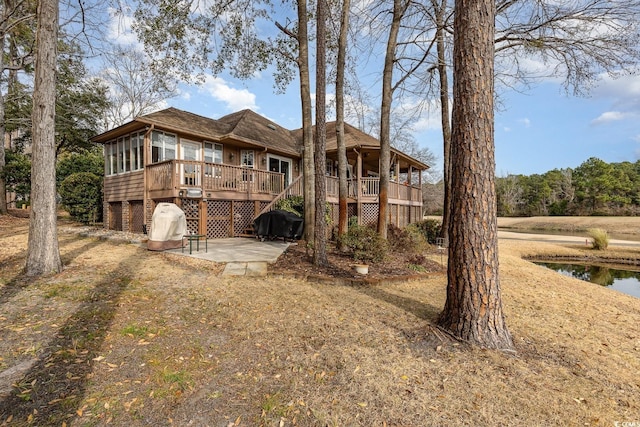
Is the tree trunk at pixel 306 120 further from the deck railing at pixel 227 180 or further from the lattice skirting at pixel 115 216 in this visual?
the lattice skirting at pixel 115 216

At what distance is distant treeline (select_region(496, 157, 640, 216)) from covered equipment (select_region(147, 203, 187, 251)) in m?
54.0

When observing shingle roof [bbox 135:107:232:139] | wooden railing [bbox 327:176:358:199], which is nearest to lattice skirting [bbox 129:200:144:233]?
shingle roof [bbox 135:107:232:139]

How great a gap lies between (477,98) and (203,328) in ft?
14.3

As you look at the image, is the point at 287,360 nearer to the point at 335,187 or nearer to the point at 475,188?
the point at 475,188

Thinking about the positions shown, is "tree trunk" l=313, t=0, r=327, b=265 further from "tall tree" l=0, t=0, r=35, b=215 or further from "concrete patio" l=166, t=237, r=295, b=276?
"tall tree" l=0, t=0, r=35, b=215

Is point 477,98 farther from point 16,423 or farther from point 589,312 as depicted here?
point 16,423

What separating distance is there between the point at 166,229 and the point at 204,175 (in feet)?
11.5

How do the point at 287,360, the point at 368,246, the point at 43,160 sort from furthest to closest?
the point at 368,246 → the point at 43,160 → the point at 287,360

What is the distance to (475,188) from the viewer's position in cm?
336

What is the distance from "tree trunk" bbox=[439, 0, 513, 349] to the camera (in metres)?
3.36

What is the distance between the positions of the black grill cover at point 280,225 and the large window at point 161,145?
17.4ft

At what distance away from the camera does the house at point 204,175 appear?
1170 cm


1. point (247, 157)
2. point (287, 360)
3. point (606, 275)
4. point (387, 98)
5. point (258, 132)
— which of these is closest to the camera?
point (287, 360)

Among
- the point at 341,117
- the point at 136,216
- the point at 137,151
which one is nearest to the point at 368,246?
the point at 341,117
